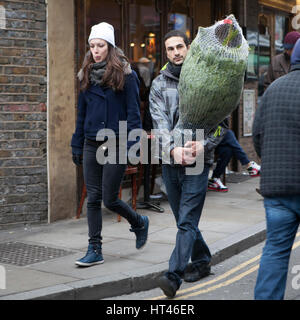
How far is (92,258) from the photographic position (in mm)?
5648

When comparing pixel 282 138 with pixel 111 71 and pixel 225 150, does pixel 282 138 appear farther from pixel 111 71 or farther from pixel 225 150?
pixel 225 150

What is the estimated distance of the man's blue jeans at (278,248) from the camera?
387cm

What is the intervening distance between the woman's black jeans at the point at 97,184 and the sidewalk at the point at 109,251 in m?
0.42

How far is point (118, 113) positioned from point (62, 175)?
2.49 meters

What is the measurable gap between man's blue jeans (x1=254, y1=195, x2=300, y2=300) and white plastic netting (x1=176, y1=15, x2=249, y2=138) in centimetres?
82

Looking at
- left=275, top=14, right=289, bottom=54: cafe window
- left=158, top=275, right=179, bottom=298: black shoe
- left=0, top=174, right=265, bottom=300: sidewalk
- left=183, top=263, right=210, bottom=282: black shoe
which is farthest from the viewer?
left=275, top=14, right=289, bottom=54: cafe window

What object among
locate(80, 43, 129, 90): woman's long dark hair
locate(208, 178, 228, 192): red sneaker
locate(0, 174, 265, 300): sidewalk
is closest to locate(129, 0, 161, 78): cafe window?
locate(208, 178, 228, 192): red sneaker

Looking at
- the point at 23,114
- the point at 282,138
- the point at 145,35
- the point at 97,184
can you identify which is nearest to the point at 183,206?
the point at 97,184

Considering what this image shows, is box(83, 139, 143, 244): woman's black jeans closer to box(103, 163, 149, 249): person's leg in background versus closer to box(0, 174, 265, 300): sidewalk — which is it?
box(103, 163, 149, 249): person's leg in background

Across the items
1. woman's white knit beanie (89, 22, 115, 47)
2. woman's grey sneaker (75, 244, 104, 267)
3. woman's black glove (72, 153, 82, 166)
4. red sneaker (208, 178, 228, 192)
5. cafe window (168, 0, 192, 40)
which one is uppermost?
cafe window (168, 0, 192, 40)

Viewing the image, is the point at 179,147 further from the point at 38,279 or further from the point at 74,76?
the point at 74,76

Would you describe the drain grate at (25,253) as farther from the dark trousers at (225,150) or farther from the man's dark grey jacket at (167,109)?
the dark trousers at (225,150)

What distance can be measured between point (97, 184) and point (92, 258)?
661 millimetres

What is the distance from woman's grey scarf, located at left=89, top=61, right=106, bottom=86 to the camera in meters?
5.56
